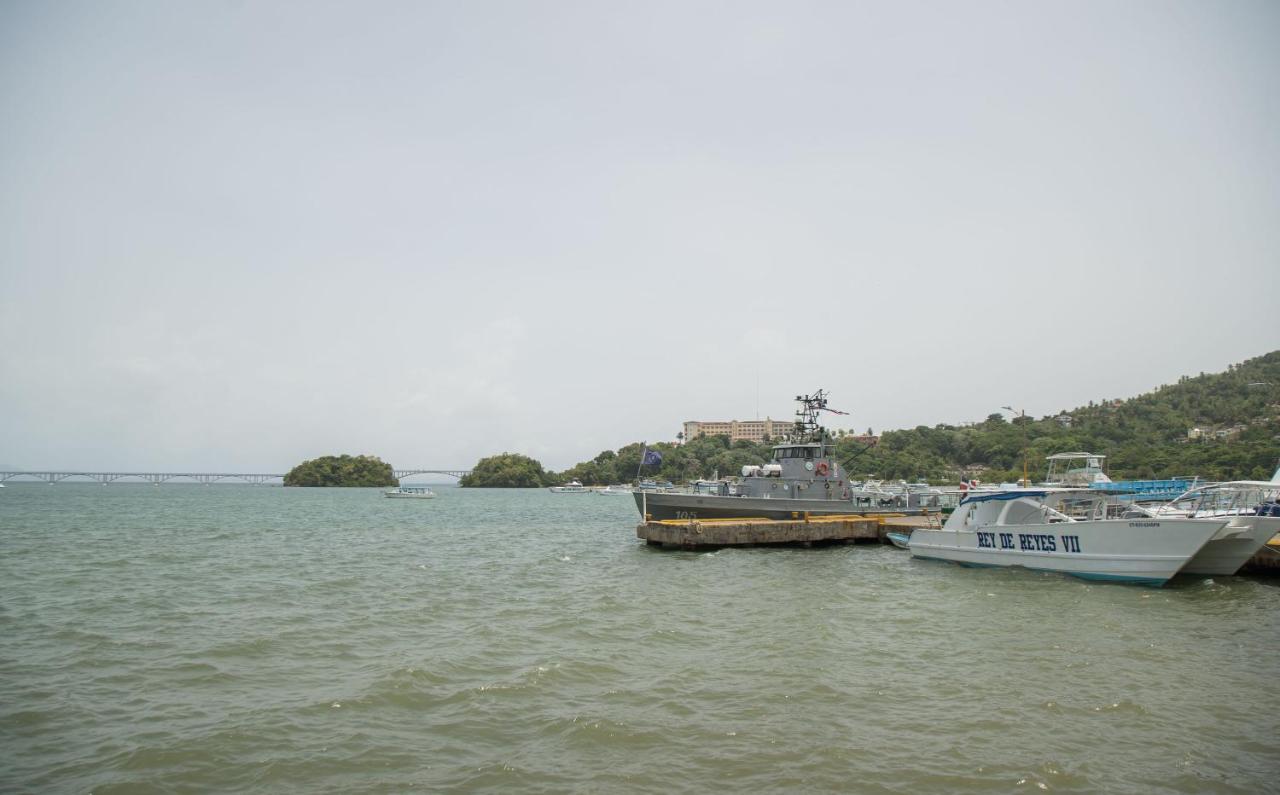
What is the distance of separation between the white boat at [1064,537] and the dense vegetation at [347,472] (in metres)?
191

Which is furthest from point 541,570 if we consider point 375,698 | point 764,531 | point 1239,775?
point 1239,775

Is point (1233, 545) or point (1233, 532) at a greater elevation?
point (1233, 532)

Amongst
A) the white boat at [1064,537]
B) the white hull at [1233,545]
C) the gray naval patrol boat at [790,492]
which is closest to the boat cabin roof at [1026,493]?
the white boat at [1064,537]

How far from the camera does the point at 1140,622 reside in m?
15.4

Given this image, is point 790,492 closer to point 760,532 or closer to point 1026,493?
point 760,532

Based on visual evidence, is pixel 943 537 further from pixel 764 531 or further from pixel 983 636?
pixel 983 636

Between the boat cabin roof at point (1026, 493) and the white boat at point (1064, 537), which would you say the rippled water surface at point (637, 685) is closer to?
the white boat at point (1064, 537)

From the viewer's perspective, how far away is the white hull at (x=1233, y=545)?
20.1 metres

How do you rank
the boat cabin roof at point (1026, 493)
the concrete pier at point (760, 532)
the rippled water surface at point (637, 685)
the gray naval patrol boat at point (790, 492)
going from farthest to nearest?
the gray naval patrol boat at point (790, 492) < the concrete pier at point (760, 532) < the boat cabin roof at point (1026, 493) < the rippled water surface at point (637, 685)

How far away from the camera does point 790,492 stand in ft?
121

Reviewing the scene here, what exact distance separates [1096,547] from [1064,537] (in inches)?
39.3

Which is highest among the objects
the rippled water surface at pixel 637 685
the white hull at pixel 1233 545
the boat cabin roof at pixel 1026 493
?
the boat cabin roof at pixel 1026 493

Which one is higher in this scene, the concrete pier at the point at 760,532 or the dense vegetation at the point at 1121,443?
the dense vegetation at the point at 1121,443

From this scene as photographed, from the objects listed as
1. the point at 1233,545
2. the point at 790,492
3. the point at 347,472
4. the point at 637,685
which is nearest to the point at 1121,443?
the point at 790,492
